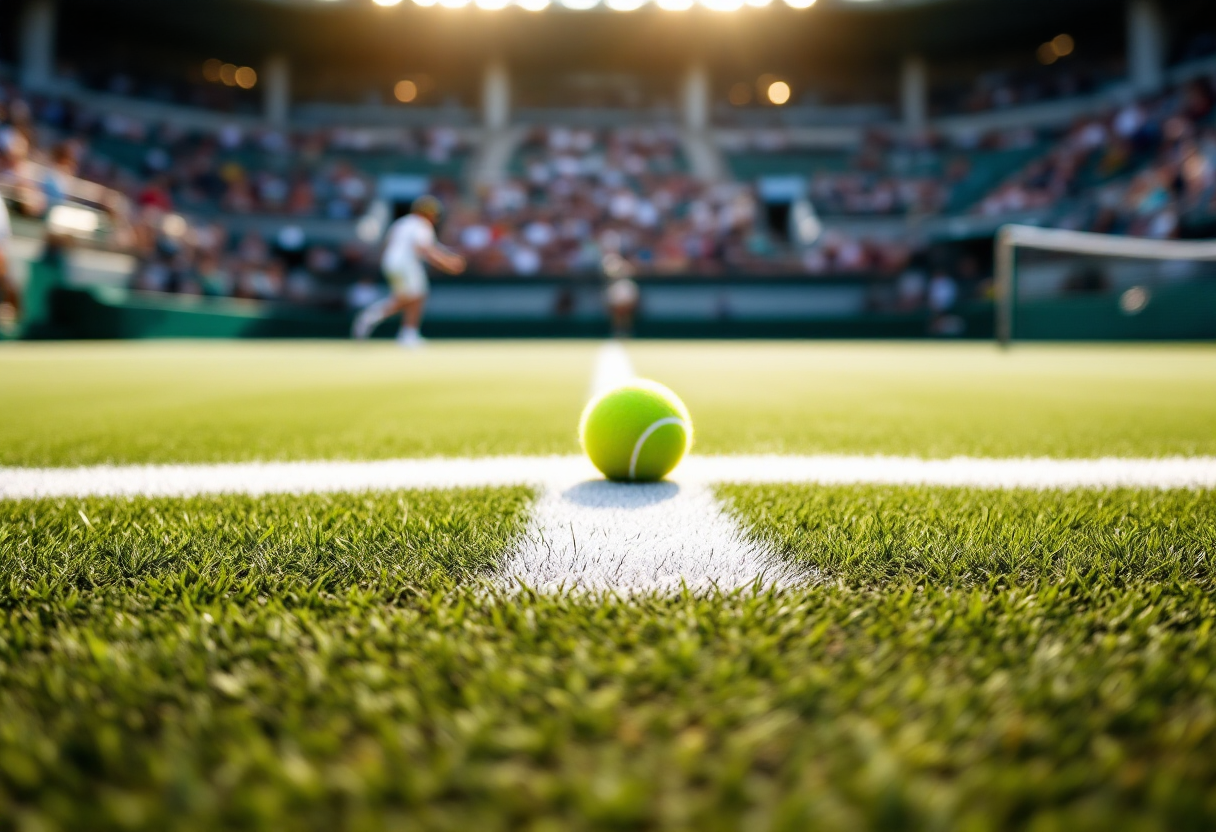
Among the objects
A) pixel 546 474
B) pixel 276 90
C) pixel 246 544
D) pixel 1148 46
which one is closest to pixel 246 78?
pixel 276 90

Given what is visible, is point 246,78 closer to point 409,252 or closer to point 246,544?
point 409,252

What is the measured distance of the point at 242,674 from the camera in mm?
882

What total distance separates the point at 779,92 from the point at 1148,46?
37.1ft

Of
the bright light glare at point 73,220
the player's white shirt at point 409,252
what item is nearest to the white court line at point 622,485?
the player's white shirt at point 409,252

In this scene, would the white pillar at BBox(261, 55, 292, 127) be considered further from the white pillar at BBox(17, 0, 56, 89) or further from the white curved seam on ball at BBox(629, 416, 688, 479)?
the white curved seam on ball at BBox(629, 416, 688, 479)

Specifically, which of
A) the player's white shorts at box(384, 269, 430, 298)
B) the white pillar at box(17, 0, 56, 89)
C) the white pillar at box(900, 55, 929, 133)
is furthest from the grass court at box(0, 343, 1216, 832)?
the white pillar at box(900, 55, 929, 133)

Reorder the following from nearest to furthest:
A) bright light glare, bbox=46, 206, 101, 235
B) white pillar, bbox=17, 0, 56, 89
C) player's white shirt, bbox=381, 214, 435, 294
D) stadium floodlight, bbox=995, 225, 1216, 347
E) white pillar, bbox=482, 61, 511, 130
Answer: stadium floodlight, bbox=995, 225, 1216, 347 → player's white shirt, bbox=381, 214, 435, 294 → bright light glare, bbox=46, 206, 101, 235 → white pillar, bbox=17, 0, 56, 89 → white pillar, bbox=482, 61, 511, 130

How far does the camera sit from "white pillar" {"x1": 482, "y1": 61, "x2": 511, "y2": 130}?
28891 millimetres

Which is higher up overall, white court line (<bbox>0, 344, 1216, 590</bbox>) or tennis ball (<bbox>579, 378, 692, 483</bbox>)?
tennis ball (<bbox>579, 378, 692, 483</bbox>)

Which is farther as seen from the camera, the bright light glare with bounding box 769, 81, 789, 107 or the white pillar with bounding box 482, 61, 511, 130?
the bright light glare with bounding box 769, 81, 789, 107

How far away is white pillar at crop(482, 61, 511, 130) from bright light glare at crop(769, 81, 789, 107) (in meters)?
9.52

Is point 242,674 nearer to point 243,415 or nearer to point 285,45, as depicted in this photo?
point 243,415

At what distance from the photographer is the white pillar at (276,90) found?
28.3 m

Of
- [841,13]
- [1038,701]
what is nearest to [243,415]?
[1038,701]
